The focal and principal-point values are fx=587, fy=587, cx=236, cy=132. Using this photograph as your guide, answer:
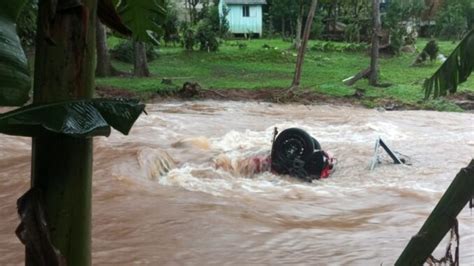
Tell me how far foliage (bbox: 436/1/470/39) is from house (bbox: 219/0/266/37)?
8.81m

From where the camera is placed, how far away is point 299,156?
25.1 ft

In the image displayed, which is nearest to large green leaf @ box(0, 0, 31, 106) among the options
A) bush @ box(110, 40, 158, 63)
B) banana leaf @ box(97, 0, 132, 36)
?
banana leaf @ box(97, 0, 132, 36)

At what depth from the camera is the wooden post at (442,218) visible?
765mm

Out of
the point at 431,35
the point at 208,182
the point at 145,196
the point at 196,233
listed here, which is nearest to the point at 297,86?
the point at 208,182

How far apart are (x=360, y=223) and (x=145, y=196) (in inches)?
90.3

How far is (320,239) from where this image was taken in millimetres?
5215

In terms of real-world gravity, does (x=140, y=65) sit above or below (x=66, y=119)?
below

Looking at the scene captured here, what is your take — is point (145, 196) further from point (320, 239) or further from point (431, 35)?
point (431, 35)

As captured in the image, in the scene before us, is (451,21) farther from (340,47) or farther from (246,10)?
(246,10)

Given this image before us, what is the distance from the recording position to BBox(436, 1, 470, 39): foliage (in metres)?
23.7

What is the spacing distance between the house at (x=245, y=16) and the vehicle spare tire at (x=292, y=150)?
2270 centimetres

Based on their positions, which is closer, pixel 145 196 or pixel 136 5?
pixel 136 5

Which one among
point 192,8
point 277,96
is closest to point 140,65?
point 277,96

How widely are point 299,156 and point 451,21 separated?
19.6m
